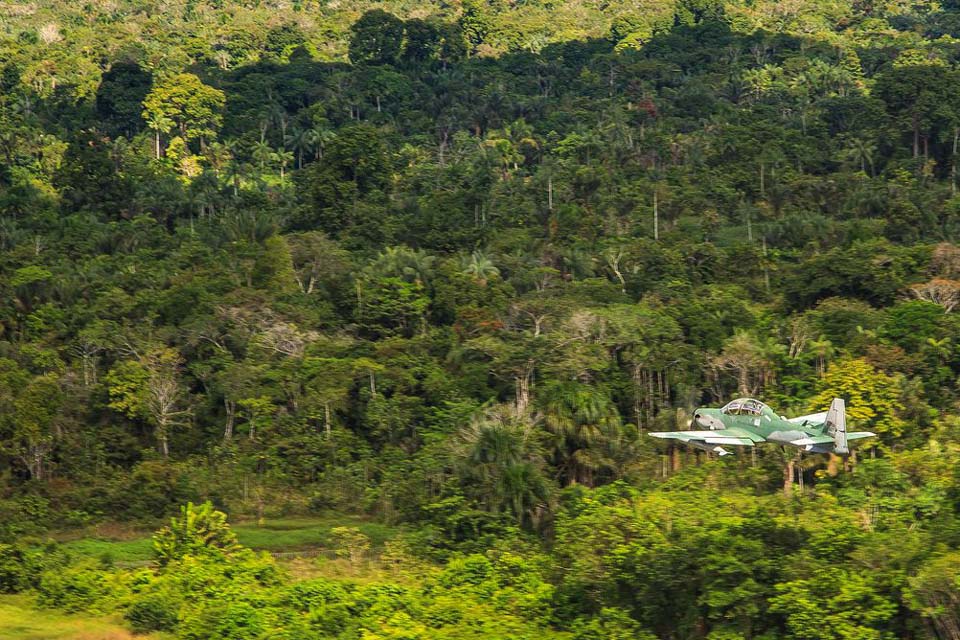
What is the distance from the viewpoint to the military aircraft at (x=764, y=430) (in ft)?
99.1

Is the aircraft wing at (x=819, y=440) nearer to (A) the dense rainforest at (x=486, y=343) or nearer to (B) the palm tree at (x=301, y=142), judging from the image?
(A) the dense rainforest at (x=486, y=343)

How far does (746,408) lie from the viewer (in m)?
31.6

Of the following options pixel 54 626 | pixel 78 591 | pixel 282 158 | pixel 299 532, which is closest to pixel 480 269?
pixel 299 532

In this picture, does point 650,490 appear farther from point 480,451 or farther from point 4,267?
point 4,267

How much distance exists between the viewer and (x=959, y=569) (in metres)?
28.1

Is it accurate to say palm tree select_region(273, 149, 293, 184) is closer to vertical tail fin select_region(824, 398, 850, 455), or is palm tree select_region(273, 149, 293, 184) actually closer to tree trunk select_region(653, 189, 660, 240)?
tree trunk select_region(653, 189, 660, 240)

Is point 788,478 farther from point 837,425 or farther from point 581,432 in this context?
point 837,425

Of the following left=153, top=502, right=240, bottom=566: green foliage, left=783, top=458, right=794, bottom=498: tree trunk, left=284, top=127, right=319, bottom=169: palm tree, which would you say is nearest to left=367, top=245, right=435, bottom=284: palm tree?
left=153, top=502, right=240, bottom=566: green foliage

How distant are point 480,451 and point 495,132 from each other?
57264 millimetres

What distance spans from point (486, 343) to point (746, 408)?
20105mm

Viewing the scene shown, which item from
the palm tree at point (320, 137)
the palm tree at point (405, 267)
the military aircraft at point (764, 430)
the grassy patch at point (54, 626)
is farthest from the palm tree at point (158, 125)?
the military aircraft at point (764, 430)

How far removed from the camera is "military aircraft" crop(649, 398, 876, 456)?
30219 mm

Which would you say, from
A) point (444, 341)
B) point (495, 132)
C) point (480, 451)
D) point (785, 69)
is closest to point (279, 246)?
point (444, 341)

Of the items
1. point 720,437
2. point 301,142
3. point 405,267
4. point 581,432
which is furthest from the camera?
point 301,142
